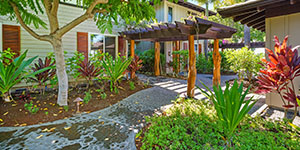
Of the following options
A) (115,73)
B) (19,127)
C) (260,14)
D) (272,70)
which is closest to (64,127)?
(19,127)

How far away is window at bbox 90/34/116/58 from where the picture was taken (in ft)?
25.6

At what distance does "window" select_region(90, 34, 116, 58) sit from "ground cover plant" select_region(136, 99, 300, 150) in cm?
571

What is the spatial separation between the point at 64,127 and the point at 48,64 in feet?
8.57

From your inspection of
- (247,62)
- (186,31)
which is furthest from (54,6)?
(247,62)

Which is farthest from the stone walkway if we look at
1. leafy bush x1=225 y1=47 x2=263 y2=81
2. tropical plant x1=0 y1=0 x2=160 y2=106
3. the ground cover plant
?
leafy bush x1=225 y1=47 x2=263 y2=81

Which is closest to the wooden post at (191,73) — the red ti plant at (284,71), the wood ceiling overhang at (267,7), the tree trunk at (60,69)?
the wood ceiling overhang at (267,7)

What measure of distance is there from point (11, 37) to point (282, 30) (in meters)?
8.22

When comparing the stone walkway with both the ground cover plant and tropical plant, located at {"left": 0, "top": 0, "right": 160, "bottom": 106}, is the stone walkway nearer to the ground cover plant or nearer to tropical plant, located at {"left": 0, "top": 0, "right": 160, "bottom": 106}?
the ground cover plant

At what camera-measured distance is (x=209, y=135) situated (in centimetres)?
261

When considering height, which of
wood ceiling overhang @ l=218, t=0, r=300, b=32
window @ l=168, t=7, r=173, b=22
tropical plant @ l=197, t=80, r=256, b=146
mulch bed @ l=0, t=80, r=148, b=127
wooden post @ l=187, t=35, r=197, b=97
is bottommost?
mulch bed @ l=0, t=80, r=148, b=127

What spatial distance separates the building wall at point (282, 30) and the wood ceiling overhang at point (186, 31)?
56.7 inches

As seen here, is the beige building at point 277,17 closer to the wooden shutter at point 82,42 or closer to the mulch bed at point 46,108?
the mulch bed at point 46,108

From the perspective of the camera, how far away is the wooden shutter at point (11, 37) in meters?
5.59

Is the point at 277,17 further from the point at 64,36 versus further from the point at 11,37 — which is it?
the point at 11,37
